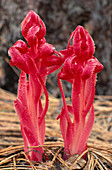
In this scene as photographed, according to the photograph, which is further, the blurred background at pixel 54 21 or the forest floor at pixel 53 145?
the blurred background at pixel 54 21

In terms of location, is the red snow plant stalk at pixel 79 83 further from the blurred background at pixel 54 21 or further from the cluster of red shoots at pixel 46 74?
the blurred background at pixel 54 21

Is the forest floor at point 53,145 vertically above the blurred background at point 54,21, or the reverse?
the blurred background at point 54,21

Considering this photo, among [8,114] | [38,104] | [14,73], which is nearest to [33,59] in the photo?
[38,104]

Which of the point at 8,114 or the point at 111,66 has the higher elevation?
the point at 111,66

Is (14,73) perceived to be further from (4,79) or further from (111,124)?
(111,124)

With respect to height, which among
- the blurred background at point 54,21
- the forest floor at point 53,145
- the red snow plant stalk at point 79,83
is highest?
the blurred background at point 54,21

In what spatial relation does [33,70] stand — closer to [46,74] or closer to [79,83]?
[46,74]

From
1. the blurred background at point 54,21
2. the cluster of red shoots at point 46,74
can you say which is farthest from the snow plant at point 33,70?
the blurred background at point 54,21

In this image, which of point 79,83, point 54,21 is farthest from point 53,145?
point 54,21
